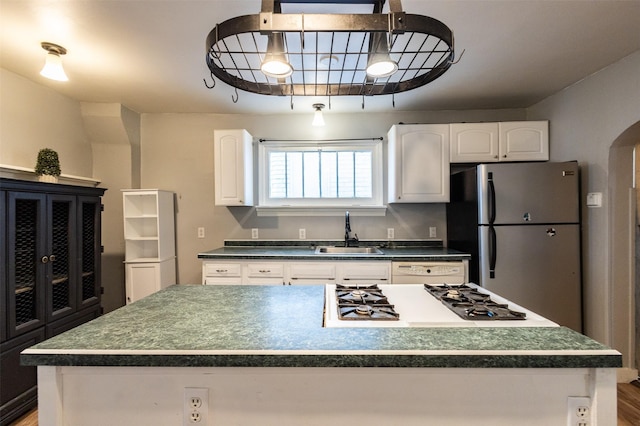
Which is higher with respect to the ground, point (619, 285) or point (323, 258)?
point (323, 258)

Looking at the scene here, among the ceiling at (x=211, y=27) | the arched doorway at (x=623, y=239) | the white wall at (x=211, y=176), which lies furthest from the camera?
the white wall at (x=211, y=176)

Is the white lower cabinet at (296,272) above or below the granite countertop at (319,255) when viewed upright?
below

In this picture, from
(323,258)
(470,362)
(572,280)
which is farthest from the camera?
(323,258)

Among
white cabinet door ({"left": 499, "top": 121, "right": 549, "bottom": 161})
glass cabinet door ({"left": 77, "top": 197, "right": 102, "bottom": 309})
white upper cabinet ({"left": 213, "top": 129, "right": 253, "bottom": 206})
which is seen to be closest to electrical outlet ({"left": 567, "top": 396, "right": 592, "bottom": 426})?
white cabinet door ({"left": 499, "top": 121, "right": 549, "bottom": 161})

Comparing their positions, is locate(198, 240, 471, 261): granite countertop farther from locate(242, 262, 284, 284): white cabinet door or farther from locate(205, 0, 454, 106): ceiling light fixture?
locate(205, 0, 454, 106): ceiling light fixture

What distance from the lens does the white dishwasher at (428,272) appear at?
2.55 m

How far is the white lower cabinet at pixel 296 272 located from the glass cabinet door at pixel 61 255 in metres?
0.98

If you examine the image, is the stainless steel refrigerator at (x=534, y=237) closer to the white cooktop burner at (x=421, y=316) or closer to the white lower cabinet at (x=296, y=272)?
the white lower cabinet at (x=296, y=272)

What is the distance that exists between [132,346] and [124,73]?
2.32 metres

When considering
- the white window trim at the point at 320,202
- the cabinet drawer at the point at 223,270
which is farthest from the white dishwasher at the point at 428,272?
the cabinet drawer at the point at 223,270

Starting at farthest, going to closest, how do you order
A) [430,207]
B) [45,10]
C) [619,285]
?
[430,207]
[619,285]
[45,10]

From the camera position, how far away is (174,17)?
167 cm

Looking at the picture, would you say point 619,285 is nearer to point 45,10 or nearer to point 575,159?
point 575,159

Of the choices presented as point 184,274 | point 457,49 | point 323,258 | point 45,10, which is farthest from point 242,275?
point 457,49
